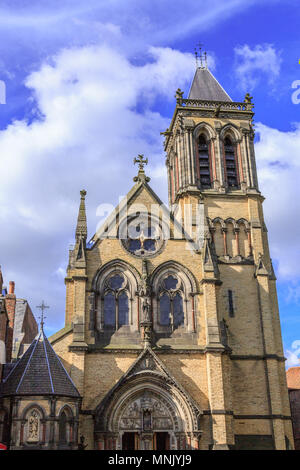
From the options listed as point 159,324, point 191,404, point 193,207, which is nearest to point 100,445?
point 191,404

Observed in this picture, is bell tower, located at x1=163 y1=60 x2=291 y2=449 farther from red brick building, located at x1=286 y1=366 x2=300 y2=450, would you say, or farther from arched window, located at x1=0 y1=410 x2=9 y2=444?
red brick building, located at x1=286 y1=366 x2=300 y2=450

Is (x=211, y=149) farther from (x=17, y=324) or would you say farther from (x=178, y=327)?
(x=17, y=324)

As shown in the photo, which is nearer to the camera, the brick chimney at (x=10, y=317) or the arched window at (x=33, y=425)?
the arched window at (x=33, y=425)

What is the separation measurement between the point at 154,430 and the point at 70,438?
4.77 meters

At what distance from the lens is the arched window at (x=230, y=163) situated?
137 ft

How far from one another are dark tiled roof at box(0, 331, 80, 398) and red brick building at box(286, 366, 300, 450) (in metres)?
24.0

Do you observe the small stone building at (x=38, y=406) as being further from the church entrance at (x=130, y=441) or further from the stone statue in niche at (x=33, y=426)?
the church entrance at (x=130, y=441)

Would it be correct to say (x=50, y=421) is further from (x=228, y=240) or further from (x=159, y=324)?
(x=228, y=240)

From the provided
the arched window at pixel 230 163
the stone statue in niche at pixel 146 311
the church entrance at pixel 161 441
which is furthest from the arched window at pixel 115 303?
the arched window at pixel 230 163

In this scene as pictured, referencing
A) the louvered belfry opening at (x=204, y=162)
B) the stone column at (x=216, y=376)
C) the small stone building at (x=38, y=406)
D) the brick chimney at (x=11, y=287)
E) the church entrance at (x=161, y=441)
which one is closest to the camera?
the small stone building at (x=38, y=406)

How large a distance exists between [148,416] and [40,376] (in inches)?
254

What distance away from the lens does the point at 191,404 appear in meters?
30.0

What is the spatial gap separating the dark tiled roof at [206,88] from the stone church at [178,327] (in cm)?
795

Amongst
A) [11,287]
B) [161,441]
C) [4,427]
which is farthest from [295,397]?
[4,427]
